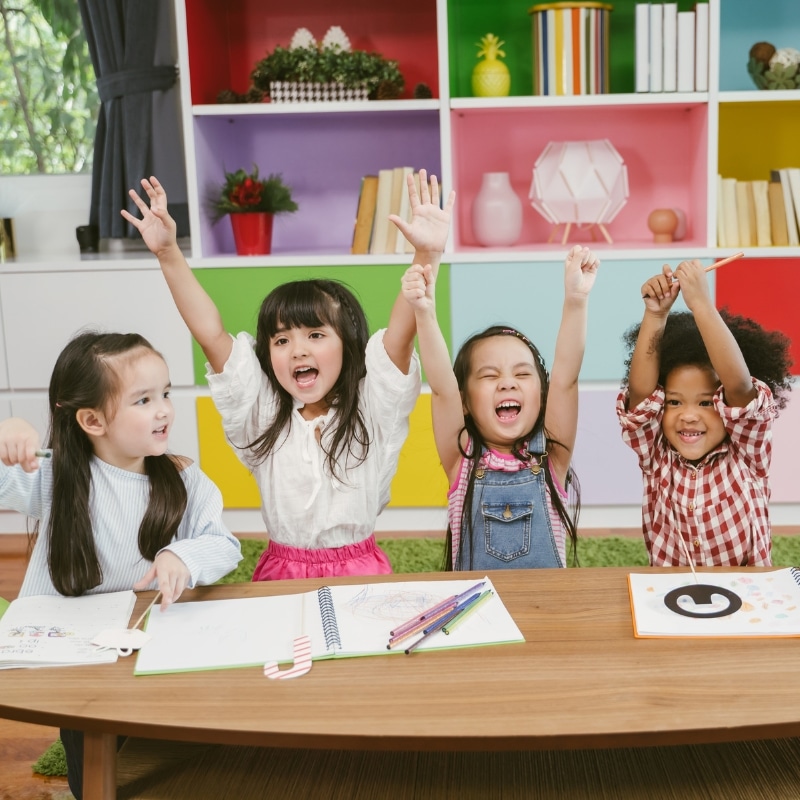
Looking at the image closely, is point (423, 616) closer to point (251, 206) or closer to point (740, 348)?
point (740, 348)

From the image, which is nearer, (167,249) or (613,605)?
(613,605)

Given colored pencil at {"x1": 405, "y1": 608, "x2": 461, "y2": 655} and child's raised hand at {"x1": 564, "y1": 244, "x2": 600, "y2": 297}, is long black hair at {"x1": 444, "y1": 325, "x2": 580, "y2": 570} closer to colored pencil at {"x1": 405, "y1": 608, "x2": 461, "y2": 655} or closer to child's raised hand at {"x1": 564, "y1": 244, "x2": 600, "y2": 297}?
child's raised hand at {"x1": 564, "y1": 244, "x2": 600, "y2": 297}

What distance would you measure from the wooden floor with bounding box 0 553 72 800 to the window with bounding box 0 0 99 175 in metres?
2.18

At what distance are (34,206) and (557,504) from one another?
2.60 metres

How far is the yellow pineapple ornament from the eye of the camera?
9.61ft

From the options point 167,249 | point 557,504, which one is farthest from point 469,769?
point 167,249

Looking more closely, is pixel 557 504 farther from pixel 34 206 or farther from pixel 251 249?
pixel 34 206

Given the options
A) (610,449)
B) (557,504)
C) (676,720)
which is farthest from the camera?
(610,449)

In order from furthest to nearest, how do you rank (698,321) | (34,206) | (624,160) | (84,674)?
(34,206)
(624,160)
(698,321)
(84,674)

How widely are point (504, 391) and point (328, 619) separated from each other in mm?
611

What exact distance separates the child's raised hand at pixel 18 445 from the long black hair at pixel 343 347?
48 centimetres

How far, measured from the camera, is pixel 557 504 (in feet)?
5.46

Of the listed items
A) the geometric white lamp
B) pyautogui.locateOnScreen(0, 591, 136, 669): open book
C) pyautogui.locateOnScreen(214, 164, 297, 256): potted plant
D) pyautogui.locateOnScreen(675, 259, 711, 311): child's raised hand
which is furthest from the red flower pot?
pyautogui.locateOnScreen(0, 591, 136, 669): open book

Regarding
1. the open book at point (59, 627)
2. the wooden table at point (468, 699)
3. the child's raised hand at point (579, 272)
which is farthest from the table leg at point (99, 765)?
the child's raised hand at point (579, 272)
